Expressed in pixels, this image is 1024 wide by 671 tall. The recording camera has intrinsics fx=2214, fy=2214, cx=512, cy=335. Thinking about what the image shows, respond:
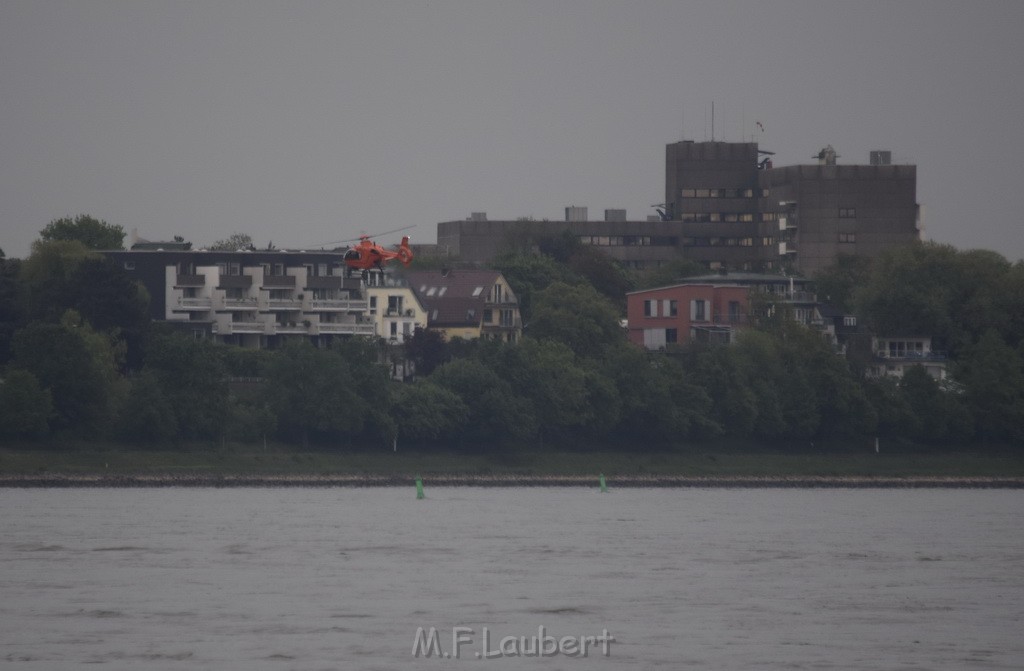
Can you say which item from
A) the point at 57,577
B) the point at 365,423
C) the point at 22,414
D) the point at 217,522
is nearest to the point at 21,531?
the point at 217,522

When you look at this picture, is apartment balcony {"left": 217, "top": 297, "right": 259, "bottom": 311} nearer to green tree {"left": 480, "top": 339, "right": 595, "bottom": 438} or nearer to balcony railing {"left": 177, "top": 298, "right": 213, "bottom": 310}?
balcony railing {"left": 177, "top": 298, "right": 213, "bottom": 310}

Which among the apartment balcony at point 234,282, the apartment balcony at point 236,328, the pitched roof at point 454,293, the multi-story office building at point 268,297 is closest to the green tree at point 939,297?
the pitched roof at point 454,293

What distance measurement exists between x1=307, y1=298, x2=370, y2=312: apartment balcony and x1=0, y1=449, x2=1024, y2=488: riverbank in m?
40.7

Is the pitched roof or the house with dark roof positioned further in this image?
the pitched roof

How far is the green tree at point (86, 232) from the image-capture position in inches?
7633

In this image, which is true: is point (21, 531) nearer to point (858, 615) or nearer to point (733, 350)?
point (858, 615)

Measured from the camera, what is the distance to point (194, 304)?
16788 cm

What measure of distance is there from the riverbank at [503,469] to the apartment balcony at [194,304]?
1618 inches

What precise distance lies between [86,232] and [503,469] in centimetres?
7535

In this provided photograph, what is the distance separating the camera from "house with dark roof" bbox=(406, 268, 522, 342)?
176 m

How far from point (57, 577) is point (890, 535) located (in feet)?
132

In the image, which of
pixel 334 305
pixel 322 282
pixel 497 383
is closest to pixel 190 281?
pixel 322 282

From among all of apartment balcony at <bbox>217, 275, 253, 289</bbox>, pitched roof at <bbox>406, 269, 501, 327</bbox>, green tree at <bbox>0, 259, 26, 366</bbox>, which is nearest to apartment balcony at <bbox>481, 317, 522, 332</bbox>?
pitched roof at <bbox>406, 269, 501, 327</bbox>

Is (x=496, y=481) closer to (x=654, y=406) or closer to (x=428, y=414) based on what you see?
(x=428, y=414)
